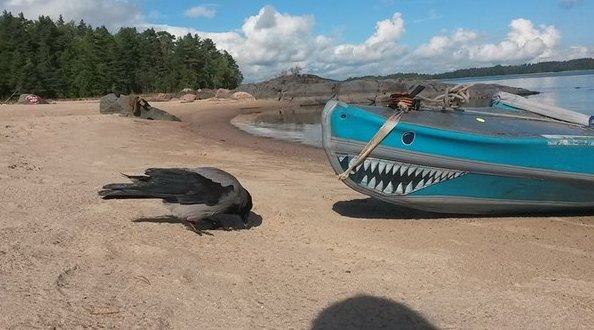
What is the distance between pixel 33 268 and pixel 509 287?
3689 mm

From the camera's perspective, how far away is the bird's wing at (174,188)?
5.33 meters

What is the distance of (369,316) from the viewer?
365 cm

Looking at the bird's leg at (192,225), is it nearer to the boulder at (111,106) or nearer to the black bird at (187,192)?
the black bird at (187,192)

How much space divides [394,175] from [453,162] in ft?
2.27

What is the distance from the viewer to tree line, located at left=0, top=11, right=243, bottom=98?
6088 cm

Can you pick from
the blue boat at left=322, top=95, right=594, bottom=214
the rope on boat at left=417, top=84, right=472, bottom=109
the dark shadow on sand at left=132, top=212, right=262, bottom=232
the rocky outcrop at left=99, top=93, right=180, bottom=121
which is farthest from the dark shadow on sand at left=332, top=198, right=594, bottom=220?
the rocky outcrop at left=99, top=93, right=180, bottom=121

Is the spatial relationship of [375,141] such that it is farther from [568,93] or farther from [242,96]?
[242,96]

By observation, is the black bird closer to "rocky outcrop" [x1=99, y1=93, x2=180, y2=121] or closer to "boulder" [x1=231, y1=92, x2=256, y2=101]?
"rocky outcrop" [x1=99, y1=93, x2=180, y2=121]

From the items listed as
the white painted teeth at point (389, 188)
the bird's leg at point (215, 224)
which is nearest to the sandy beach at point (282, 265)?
the bird's leg at point (215, 224)

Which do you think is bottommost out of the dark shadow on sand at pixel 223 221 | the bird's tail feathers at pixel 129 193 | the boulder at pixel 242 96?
the dark shadow on sand at pixel 223 221

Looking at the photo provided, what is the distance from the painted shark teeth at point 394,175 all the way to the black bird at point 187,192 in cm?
148

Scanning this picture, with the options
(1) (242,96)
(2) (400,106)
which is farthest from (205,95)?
(2) (400,106)

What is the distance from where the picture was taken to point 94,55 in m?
68.9

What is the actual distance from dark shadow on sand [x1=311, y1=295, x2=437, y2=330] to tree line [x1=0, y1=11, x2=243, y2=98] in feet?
199
